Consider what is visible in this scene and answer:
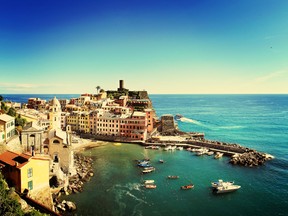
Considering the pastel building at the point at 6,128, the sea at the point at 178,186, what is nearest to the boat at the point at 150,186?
the sea at the point at 178,186

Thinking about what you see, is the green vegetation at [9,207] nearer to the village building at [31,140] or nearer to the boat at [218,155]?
the village building at [31,140]

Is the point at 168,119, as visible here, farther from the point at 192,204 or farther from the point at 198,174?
the point at 192,204

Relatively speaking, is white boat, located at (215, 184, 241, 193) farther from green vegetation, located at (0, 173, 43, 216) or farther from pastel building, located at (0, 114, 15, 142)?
pastel building, located at (0, 114, 15, 142)

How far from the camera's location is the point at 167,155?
5922cm

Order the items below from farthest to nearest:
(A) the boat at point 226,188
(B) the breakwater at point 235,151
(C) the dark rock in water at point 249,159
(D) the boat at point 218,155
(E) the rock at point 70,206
Answer: (D) the boat at point 218,155 < (B) the breakwater at point 235,151 < (C) the dark rock in water at point 249,159 < (A) the boat at point 226,188 < (E) the rock at point 70,206

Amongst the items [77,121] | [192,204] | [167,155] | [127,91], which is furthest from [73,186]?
[127,91]

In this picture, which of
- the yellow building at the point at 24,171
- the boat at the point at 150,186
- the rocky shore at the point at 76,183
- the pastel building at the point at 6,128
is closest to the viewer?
the yellow building at the point at 24,171

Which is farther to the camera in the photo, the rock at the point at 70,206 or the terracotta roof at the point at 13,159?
the rock at the point at 70,206

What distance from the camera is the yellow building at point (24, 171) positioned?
28542 mm

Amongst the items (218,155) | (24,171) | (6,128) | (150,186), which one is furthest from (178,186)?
(6,128)

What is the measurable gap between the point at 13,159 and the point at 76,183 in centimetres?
1152

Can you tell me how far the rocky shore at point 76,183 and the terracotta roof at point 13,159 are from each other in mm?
7396

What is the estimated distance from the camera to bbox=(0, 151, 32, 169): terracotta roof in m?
29.1

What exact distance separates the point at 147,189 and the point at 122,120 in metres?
37.0
